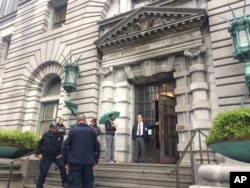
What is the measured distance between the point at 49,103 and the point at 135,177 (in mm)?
9233

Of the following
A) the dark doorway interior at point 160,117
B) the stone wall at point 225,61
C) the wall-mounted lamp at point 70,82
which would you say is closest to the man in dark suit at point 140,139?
the dark doorway interior at point 160,117

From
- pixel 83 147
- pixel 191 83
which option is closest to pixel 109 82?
pixel 191 83

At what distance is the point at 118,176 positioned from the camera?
295 inches

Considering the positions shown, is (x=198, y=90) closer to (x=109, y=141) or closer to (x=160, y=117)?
(x=160, y=117)

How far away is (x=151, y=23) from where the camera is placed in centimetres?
1130

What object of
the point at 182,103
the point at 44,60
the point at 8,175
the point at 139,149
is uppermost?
the point at 44,60

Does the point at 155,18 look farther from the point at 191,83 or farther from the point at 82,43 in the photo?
the point at 82,43

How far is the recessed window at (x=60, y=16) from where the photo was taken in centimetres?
1644

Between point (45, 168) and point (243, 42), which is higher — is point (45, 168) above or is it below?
below

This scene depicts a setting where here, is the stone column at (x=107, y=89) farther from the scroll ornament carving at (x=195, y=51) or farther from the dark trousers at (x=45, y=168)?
the dark trousers at (x=45, y=168)

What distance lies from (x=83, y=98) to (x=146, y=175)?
19.9 ft

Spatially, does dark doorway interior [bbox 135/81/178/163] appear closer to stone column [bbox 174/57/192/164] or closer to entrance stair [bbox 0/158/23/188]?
stone column [bbox 174/57/192/164]

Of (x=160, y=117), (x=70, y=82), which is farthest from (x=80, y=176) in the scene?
(x=70, y=82)

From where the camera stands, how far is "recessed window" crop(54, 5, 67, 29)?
1644 centimetres
